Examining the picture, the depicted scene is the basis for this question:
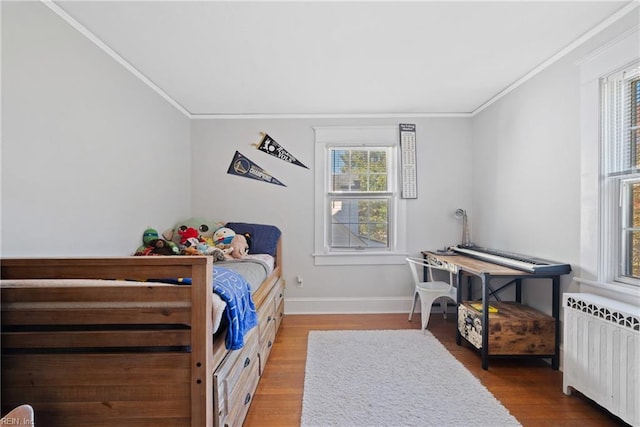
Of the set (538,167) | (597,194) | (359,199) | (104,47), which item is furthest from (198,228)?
(597,194)

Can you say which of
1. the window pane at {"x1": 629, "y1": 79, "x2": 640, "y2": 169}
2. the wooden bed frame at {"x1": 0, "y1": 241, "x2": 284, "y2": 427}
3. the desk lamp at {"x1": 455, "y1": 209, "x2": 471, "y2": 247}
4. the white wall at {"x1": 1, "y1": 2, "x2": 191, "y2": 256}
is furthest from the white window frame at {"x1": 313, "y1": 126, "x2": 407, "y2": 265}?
the wooden bed frame at {"x1": 0, "y1": 241, "x2": 284, "y2": 427}

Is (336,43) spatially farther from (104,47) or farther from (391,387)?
(391,387)

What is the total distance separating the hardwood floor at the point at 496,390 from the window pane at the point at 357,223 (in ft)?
3.76

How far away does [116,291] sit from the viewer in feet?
3.73

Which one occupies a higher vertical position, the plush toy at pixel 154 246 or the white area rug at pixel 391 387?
the plush toy at pixel 154 246

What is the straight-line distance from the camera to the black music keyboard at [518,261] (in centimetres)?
207

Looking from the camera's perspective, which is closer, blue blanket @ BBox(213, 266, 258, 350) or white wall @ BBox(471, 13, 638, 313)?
blue blanket @ BBox(213, 266, 258, 350)

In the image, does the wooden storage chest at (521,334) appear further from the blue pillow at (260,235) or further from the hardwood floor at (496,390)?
the blue pillow at (260,235)

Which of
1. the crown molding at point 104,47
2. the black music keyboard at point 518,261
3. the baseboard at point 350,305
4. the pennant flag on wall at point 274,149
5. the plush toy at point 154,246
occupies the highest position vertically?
the crown molding at point 104,47

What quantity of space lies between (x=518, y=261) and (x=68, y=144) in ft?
10.6

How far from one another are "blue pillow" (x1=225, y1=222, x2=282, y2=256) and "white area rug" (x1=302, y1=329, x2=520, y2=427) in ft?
3.36

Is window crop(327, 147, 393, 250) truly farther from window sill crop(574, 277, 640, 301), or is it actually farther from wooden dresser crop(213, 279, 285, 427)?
window sill crop(574, 277, 640, 301)

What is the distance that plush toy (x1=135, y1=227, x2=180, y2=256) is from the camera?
246cm

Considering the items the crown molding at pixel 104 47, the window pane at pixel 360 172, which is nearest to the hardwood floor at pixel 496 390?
the window pane at pixel 360 172
